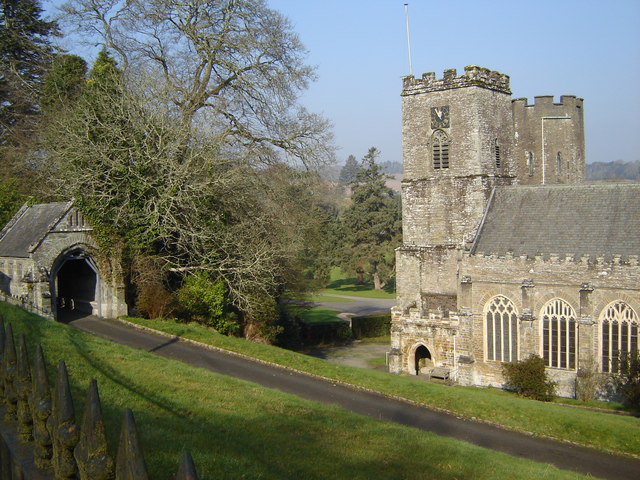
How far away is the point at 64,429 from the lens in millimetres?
3861

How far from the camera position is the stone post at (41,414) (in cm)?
428

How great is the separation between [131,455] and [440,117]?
34246mm

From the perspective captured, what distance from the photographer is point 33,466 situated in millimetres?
4340

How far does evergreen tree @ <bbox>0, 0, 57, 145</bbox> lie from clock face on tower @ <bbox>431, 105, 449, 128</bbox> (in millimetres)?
23648

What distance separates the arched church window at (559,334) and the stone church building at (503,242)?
5cm

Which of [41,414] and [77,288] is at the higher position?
[41,414]

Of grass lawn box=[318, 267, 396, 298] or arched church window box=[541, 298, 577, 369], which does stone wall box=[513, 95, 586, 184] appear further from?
grass lawn box=[318, 267, 396, 298]

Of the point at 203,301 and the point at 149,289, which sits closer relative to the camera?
the point at 149,289

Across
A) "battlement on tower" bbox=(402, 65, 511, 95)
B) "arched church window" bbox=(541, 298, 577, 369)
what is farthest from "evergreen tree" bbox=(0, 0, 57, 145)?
"arched church window" bbox=(541, 298, 577, 369)

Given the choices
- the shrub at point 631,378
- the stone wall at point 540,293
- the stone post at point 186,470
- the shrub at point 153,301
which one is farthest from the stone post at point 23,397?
the stone wall at point 540,293

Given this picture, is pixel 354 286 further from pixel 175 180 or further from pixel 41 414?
pixel 41 414

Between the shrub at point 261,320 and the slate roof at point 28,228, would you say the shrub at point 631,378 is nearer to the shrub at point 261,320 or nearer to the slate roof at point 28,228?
the shrub at point 261,320

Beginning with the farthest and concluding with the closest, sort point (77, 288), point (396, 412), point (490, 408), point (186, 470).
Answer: point (77, 288) → point (490, 408) → point (396, 412) → point (186, 470)

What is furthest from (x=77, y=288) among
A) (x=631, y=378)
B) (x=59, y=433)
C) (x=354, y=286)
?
(x=354, y=286)
